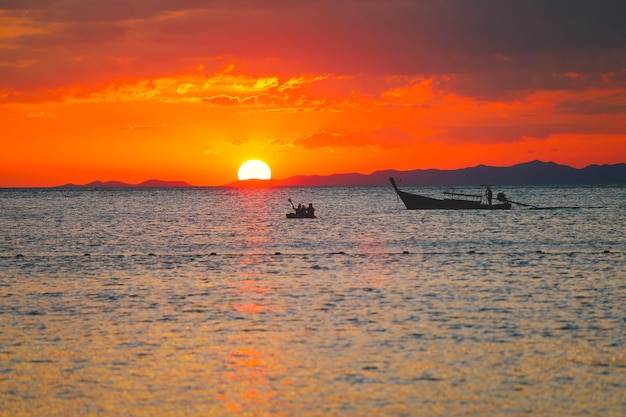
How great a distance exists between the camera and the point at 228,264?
170ft

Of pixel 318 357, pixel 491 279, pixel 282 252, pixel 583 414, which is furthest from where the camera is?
pixel 282 252

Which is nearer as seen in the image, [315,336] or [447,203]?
[315,336]

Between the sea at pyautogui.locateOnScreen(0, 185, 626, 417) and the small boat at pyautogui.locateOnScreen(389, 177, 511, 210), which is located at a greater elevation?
the small boat at pyautogui.locateOnScreen(389, 177, 511, 210)

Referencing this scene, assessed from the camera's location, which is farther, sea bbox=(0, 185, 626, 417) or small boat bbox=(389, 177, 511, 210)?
small boat bbox=(389, 177, 511, 210)

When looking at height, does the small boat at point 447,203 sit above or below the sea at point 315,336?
above

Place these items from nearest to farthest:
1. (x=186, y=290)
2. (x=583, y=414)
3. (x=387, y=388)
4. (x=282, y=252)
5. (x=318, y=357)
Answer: (x=583, y=414) → (x=387, y=388) → (x=318, y=357) → (x=186, y=290) → (x=282, y=252)

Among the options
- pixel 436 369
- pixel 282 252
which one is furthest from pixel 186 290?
pixel 282 252

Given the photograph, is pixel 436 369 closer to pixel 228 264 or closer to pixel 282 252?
pixel 228 264

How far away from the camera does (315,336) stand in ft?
82.9

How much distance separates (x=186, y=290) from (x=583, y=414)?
2371cm

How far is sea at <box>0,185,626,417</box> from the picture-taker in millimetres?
18156

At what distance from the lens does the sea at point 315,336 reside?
59.6 feet

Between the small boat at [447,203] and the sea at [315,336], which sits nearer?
the sea at [315,336]

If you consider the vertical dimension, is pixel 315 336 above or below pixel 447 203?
below
